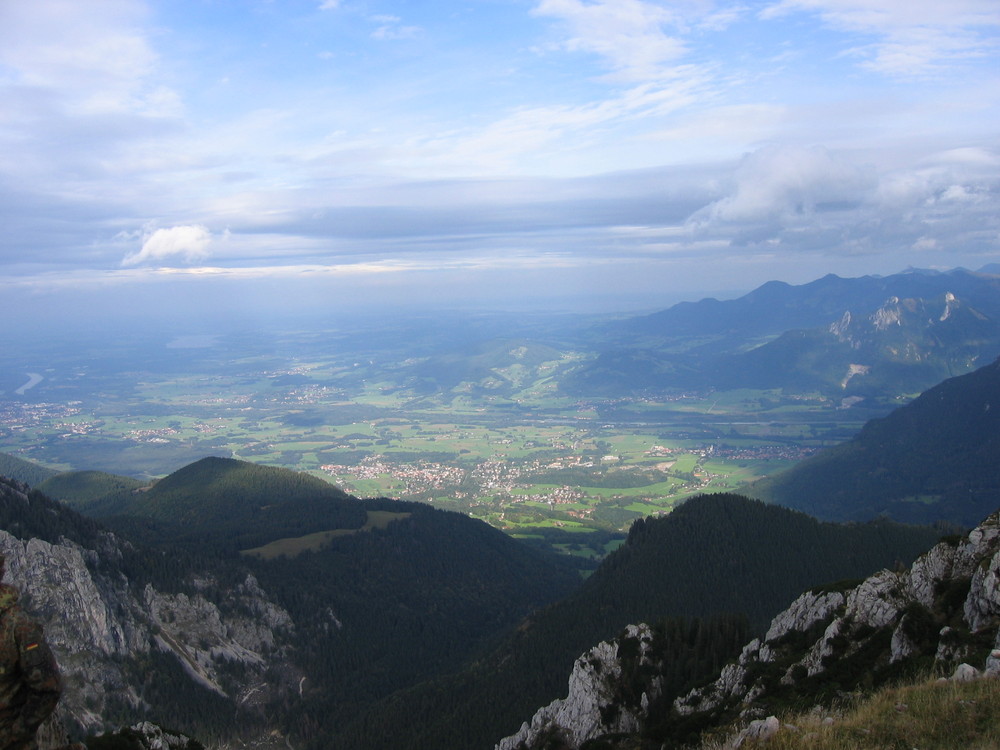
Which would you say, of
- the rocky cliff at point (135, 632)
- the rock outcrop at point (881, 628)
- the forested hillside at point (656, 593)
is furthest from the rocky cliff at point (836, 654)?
the rocky cliff at point (135, 632)

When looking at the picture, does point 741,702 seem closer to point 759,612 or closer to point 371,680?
point 759,612

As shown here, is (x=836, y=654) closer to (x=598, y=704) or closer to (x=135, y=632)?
(x=598, y=704)

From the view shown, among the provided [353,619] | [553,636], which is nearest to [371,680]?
[353,619]

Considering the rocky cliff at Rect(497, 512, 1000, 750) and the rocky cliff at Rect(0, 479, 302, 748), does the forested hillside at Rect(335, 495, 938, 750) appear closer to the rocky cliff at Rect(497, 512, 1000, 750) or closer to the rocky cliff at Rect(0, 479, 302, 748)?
the rocky cliff at Rect(497, 512, 1000, 750)

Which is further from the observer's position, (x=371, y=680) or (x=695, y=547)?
(x=695, y=547)

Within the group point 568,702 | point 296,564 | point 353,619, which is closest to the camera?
point 568,702

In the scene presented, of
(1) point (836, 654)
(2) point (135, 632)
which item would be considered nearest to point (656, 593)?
(1) point (836, 654)
